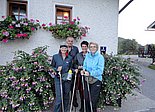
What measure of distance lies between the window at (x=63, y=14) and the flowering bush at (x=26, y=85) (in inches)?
63.2

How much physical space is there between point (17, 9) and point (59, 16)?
1.19 meters

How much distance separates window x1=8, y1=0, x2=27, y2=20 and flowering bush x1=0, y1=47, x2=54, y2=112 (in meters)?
1.48

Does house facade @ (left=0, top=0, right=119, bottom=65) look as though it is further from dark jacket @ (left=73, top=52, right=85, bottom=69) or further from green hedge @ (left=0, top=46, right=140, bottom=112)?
dark jacket @ (left=73, top=52, right=85, bottom=69)

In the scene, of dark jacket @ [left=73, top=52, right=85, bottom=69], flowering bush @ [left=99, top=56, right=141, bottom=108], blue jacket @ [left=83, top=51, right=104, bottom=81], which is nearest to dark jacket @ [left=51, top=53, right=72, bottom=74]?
dark jacket @ [left=73, top=52, right=85, bottom=69]

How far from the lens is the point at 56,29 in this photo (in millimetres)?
4406

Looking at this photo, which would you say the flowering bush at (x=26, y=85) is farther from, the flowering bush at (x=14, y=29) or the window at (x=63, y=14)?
the window at (x=63, y=14)

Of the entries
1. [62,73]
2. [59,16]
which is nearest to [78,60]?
[62,73]

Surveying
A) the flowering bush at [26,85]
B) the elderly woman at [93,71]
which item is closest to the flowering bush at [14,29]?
the flowering bush at [26,85]

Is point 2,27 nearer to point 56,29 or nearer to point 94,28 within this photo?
point 56,29

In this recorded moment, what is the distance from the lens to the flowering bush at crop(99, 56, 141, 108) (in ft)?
12.4

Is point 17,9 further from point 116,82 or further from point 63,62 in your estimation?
point 116,82

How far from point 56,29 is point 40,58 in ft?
3.91

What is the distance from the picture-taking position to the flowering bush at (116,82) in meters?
3.78

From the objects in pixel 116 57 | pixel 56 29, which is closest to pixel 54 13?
pixel 56 29
